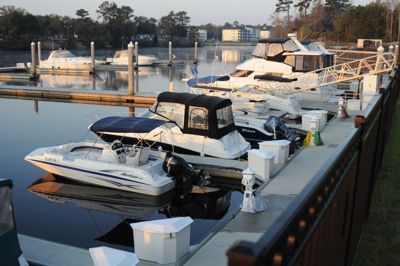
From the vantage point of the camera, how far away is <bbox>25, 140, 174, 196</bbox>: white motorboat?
35.9 feet

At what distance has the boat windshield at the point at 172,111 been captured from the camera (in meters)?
12.9

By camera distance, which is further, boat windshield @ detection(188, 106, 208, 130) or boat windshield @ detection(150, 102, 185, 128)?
boat windshield @ detection(150, 102, 185, 128)

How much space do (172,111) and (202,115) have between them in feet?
3.57

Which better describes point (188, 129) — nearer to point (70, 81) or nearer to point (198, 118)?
point (198, 118)

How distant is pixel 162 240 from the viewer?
591cm

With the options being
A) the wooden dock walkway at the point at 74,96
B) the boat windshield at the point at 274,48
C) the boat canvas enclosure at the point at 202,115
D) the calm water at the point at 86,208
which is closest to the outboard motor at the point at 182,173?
the calm water at the point at 86,208

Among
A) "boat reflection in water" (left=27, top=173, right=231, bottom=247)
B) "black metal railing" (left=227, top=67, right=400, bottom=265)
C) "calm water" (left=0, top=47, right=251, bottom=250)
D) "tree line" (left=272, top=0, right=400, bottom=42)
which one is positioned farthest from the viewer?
"tree line" (left=272, top=0, right=400, bottom=42)

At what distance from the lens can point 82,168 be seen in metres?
11.6

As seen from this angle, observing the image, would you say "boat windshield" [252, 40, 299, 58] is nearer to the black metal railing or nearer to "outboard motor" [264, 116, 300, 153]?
"outboard motor" [264, 116, 300, 153]

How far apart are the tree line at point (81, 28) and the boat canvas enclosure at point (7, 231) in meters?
88.1

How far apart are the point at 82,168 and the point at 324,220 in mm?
9320

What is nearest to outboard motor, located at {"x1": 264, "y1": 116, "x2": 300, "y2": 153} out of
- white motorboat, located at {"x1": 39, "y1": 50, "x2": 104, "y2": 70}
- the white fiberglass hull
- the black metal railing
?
the white fiberglass hull

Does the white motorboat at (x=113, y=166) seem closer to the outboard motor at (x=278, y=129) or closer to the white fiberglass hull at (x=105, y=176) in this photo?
the white fiberglass hull at (x=105, y=176)

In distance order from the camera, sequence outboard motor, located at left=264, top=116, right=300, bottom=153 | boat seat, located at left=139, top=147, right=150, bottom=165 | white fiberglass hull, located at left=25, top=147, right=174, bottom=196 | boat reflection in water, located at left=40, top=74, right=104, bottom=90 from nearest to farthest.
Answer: white fiberglass hull, located at left=25, top=147, right=174, bottom=196 < boat seat, located at left=139, top=147, right=150, bottom=165 < outboard motor, located at left=264, top=116, right=300, bottom=153 < boat reflection in water, located at left=40, top=74, right=104, bottom=90
